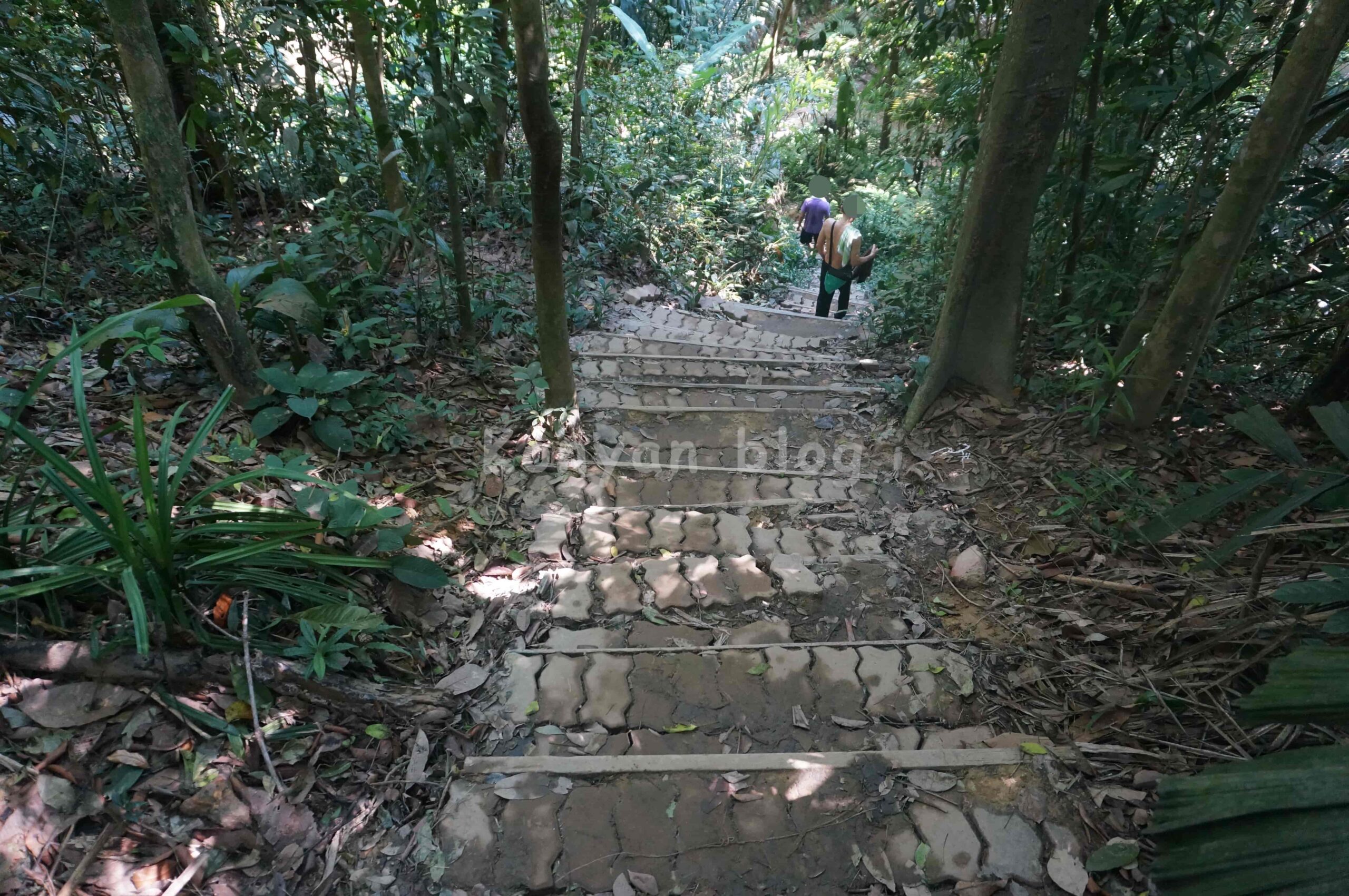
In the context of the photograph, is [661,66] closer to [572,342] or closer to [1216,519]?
[572,342]

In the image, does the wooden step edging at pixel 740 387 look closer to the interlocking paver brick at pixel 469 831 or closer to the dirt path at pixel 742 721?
the dirt path at pixel 742 721

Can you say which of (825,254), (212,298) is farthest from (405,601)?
(825,254)

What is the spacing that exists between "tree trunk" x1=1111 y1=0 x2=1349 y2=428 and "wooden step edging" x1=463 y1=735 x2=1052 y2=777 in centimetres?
196

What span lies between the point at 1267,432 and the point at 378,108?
14.9ft

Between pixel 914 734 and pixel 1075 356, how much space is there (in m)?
3.00

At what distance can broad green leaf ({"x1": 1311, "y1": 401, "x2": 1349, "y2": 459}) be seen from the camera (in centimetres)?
185

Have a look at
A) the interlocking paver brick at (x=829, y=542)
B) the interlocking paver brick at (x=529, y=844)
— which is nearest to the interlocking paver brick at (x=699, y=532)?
the interlocking paver brick at (x=829, y=542)

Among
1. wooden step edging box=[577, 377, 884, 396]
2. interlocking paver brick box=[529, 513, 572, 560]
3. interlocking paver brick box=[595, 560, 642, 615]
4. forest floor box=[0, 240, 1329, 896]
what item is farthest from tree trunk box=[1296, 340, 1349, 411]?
interlocking paver brick box=[529, 513, 572, 560]

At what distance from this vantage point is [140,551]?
174 centimetres

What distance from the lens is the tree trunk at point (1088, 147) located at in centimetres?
388

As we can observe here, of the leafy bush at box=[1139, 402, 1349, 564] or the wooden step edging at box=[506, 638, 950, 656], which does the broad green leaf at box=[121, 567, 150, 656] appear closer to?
the wooden step edging at box=[506, 638, 950, 656]

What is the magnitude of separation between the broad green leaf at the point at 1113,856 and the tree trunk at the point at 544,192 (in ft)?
9.76

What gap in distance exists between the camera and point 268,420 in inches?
109

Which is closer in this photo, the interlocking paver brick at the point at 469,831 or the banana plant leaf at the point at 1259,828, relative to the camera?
the banana plant leaf at the point at 1259,828
